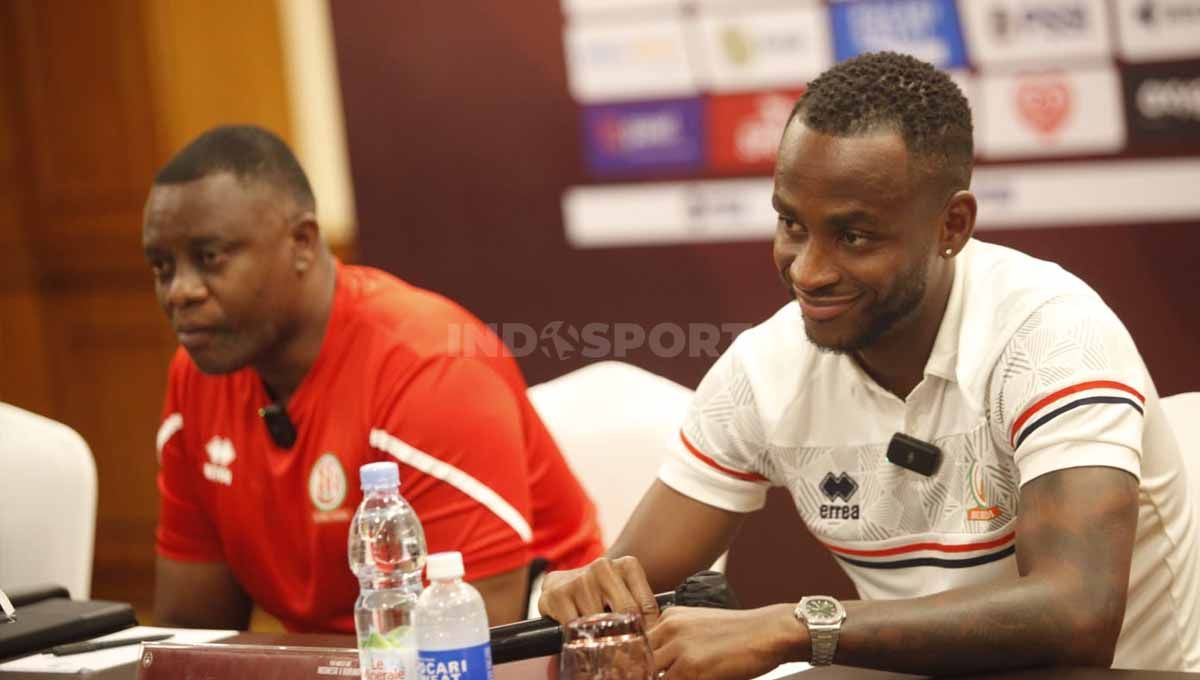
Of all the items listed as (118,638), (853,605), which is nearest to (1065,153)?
(853,605)

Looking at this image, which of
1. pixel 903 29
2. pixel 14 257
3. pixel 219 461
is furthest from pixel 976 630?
pixel 14 257

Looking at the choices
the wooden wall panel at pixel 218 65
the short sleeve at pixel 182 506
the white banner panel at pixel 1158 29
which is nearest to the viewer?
the short sleeve at pixel 182 506

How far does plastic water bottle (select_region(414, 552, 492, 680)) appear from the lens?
147cm

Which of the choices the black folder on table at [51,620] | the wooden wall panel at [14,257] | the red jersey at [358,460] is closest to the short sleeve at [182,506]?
the red jersey at [358,460]

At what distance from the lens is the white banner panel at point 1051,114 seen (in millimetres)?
3186

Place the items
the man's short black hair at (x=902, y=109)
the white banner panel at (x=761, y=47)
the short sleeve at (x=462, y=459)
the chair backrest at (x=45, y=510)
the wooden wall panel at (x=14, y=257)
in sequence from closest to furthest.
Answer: the man's short black hair at (x=902, y=109), the short sleeve at (x=462, y=459), the chair backrest at (x=45, y=510), the white banner panel at (x=761, y=47), the wooden wall panel at (x=14, y=257)

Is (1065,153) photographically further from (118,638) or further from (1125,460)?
(118,638)

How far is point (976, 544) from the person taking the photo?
74.6 inches

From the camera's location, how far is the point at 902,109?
1848mm

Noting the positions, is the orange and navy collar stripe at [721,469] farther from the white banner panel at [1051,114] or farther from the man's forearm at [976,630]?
the white banner panel at [1051,114]

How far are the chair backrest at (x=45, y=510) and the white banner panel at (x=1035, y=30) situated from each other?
82.4 inches

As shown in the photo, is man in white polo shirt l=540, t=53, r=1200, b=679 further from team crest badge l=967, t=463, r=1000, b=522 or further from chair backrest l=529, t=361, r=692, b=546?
chair backrest l=529, t=361, r=692, b=546

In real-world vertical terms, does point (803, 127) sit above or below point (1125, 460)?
above

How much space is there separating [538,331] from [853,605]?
7.94 ft
